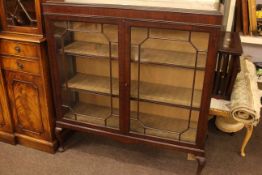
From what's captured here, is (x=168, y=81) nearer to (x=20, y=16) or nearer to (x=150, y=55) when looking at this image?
(x=150, y=55)

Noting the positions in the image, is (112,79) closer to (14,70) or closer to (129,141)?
(129,141)

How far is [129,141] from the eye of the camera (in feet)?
5.61

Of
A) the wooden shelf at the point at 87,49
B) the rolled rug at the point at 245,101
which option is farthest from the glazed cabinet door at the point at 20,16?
the rolled rug at the point at 245,101

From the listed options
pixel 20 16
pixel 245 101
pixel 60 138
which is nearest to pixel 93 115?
pixel 60 138

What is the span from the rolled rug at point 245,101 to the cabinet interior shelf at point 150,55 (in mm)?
414

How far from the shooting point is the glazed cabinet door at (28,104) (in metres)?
1.77

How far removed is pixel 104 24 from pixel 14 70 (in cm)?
72

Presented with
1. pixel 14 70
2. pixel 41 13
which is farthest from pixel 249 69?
pixel 14 70

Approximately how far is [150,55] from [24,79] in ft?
2.81

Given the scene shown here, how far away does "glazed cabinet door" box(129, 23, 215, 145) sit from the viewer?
1390mm

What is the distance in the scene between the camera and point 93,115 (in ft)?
5.93

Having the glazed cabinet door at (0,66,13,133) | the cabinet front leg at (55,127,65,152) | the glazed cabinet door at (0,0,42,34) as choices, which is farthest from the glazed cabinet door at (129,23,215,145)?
the glazed cabinet door at (0,66,13,133)

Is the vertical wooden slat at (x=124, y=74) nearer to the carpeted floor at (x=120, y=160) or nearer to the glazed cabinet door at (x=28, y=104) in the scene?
the carpeted floor at (x=120, y=160)

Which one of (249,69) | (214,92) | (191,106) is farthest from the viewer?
(249,69)
